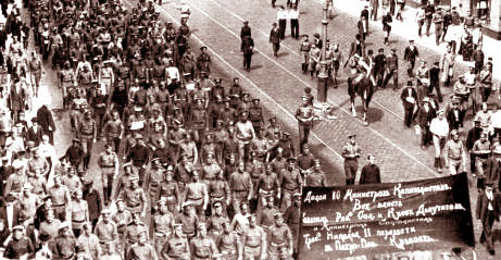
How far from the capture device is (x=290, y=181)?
21031 mm

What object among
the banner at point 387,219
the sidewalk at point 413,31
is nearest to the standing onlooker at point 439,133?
the sidewalk at point 413,31

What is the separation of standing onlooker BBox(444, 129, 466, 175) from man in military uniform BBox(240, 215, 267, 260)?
254 inches

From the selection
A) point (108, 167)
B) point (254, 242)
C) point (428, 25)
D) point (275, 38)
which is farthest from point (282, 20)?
point (254, 242)

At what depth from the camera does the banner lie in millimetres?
15602

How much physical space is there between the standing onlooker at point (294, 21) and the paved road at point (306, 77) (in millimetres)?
316

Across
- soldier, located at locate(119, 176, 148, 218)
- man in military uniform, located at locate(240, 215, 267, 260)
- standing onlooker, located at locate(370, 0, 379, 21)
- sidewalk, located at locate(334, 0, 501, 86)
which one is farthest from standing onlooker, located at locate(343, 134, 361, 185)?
standing onlooker, located at locate(370, 0, 379, 21)

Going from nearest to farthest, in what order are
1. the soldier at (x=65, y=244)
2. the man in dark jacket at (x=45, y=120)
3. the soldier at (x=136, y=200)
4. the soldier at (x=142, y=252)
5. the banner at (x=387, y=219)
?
the banner at (x=387, y=219)
the soldier at (x=142, y=252)
the soldier at (x=65, y=244)
the soldier at (x=136, y=200)
the man in dark jacket at (x=45, y=120)

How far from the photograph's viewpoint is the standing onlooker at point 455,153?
75.2 ft

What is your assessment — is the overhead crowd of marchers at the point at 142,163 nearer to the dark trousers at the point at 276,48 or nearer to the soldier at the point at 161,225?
the soldier at the point at 161,225

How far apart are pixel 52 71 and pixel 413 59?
1230cm

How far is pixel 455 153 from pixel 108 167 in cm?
806

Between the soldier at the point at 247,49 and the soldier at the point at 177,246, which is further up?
the soldier at the point at 177,246

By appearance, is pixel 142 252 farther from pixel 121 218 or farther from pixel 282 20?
pixel 282 20

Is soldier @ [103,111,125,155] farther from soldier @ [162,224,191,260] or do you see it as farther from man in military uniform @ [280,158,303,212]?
soldier @ [162,224,191,260]
